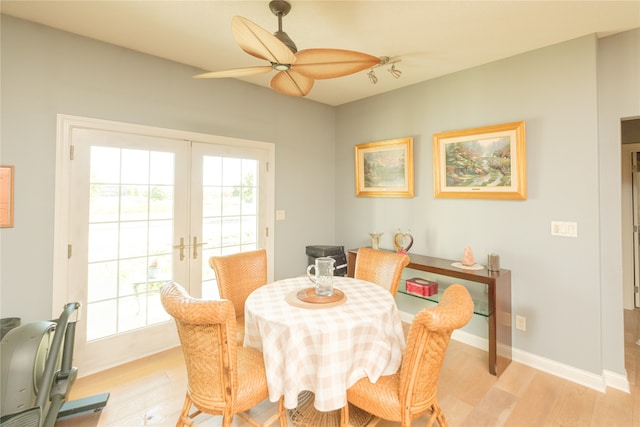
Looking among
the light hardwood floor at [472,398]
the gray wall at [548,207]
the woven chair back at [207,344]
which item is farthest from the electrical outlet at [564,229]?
the woven chair back at [207,344]

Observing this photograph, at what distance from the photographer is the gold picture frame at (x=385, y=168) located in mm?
3320

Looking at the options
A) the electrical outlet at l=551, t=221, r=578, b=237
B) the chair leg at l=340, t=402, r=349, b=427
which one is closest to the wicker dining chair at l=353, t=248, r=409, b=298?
the chair leg at l=340, t=402, r=349, b=427

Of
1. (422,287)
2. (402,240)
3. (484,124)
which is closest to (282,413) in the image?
(422,287)

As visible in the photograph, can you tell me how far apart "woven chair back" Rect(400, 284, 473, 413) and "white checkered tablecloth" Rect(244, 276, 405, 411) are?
0.67 feet

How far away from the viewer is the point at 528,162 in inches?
97.9

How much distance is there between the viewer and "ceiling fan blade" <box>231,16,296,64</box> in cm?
129

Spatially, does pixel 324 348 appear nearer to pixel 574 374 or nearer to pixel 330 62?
pixel 330 62

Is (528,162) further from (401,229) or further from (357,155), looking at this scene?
(357,155)

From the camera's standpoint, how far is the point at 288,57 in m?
1.54

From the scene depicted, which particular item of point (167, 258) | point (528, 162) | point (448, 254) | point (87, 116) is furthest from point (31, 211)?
point (528, 162)

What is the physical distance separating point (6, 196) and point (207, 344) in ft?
6.33

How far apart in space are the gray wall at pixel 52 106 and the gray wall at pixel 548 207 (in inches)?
86.2

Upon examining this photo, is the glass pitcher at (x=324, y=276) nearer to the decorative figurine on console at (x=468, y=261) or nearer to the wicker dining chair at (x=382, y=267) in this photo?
the wicker dining chair at (x=382, y=267)

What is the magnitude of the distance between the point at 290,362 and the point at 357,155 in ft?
9.46
